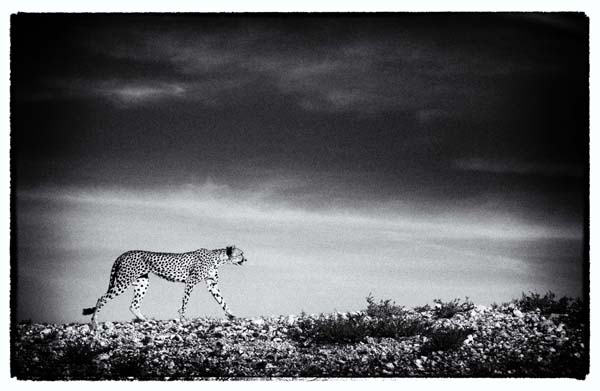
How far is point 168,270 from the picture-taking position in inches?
434

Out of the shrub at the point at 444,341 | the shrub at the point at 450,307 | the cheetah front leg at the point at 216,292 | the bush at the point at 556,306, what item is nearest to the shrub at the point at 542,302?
the bush at the point at 556,306

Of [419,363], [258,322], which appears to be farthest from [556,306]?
[258,322]

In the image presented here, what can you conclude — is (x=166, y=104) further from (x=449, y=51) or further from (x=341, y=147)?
(x=449, y=51)

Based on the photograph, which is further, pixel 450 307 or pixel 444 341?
pixel 450 307

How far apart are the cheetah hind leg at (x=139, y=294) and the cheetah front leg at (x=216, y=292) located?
2.44ft

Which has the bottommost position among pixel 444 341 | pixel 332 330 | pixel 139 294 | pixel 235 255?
pixel 444 341

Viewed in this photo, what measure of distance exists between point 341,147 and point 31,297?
13.3 feet

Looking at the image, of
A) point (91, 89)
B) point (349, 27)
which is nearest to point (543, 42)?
point (349, 27)

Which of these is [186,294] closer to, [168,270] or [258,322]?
[168,270]

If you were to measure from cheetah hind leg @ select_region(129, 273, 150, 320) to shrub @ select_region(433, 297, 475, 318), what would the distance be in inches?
137

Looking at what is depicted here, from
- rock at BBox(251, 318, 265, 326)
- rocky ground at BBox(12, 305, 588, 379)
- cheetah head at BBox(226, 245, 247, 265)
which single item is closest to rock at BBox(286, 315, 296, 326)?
rocky ground at BBox(12, 305, 588, 379)

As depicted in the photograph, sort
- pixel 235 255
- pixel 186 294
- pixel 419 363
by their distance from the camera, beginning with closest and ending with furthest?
pixel 419 363 → pixel 235 255 → pixel 186 294

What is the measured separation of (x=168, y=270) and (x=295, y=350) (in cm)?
180

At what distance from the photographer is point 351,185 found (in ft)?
35.9
